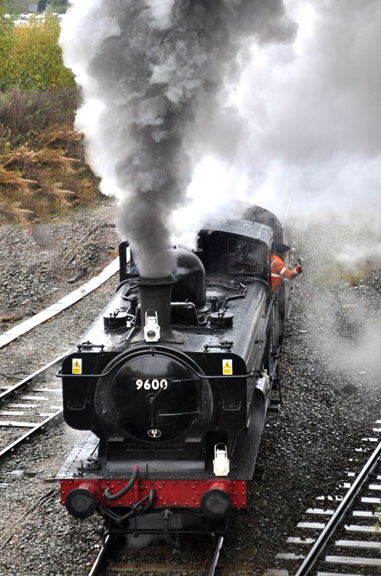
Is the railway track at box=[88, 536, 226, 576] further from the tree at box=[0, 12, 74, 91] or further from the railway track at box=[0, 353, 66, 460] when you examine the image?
the tree at box=[0, 12, 74, 91]

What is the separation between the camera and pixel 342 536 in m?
7.11

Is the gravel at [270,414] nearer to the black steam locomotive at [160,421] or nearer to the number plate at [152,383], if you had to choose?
the black steam locomotive at [160,421]

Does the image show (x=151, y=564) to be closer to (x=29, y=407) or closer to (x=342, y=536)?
(x=342, y=536)

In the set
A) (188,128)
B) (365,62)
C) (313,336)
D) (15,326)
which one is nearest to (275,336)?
(313,336)

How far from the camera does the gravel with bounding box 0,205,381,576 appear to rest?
693 cm

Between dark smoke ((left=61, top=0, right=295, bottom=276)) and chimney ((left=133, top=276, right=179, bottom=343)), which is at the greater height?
dark smoke ((left=61, top=0, right=295, bottom=276))

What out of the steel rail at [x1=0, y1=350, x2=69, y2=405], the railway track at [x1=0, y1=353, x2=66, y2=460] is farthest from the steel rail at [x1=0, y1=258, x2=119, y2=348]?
the railway track at [x1=0, y1=353, x2=66, y2=460]

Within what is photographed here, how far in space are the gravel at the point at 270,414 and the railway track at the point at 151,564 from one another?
0.48 ft

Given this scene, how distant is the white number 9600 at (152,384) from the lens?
20.4 feet

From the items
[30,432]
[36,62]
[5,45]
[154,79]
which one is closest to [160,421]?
[154,79]

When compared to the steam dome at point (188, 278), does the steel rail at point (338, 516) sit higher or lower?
lower

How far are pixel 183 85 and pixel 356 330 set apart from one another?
833 cm

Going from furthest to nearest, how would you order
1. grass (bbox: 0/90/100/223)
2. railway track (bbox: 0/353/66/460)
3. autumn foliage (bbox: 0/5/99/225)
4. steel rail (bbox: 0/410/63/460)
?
autumn foliage (bbox: 0/5/99/225)
grass (bbox: 0/90/100/223)
railway track (bbox: 0/353/66/460)
steel rail (bbox: 0/410/63/460)

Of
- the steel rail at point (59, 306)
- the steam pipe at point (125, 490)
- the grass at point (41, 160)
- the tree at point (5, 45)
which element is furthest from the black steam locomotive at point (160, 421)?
the tree at point (5, 45)
